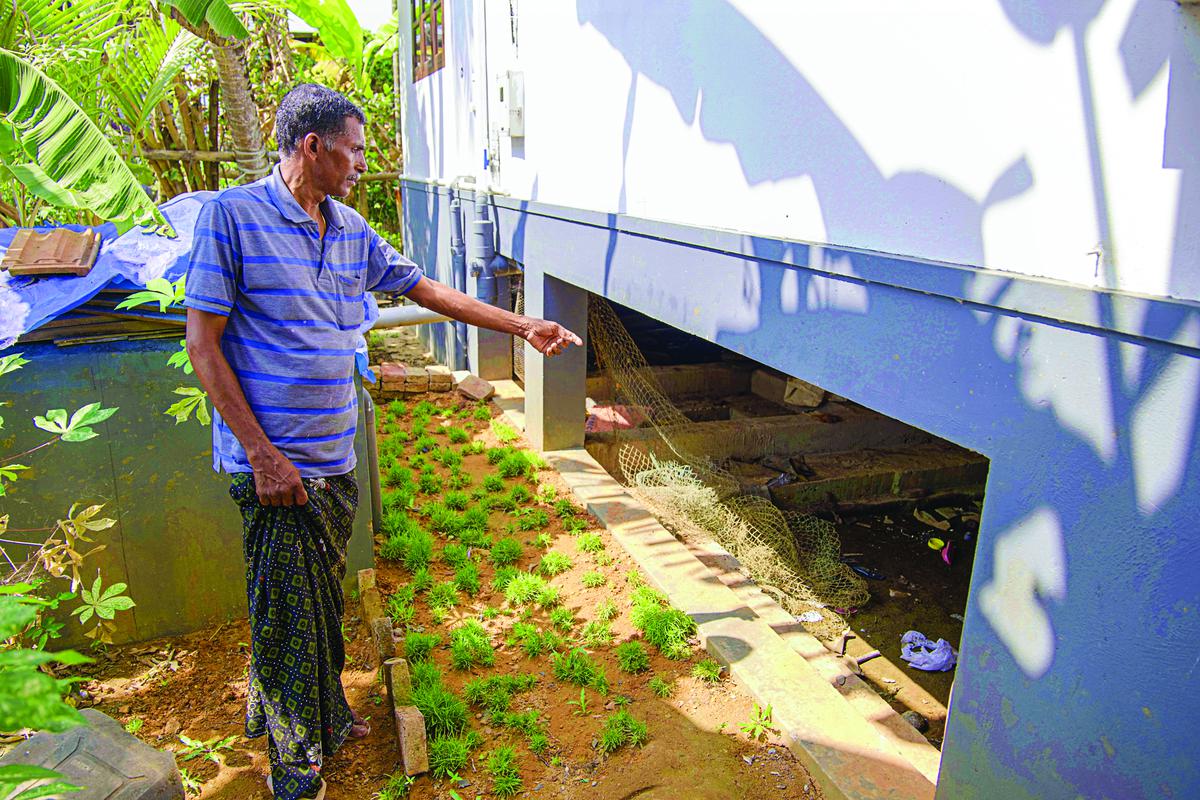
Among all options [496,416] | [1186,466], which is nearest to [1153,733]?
[1186,466]

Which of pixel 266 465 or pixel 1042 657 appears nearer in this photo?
pixel 1042 657

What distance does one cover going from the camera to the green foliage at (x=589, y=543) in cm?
488

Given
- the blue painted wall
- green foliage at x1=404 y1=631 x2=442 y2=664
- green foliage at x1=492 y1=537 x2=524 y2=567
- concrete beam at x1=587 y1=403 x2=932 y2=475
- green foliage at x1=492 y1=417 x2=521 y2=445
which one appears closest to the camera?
the blue painted wall

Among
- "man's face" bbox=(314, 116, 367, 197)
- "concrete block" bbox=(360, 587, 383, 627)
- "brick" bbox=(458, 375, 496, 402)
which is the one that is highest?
"man's face" bbox=(314, 116, 367, 197)

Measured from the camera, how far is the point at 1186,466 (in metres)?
1.78

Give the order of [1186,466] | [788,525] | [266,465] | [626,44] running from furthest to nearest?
[788,525] → [626,44] → [266,465] → [1186,466]

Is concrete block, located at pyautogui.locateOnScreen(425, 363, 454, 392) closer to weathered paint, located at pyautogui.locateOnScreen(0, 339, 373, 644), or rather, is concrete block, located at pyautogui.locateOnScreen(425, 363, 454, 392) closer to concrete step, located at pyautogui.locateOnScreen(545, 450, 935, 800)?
concrete step, located at pyautogui.locateOnScreen(545, 450, 935, 800)

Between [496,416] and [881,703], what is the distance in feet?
15.7

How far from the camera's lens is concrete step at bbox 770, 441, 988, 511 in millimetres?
6938

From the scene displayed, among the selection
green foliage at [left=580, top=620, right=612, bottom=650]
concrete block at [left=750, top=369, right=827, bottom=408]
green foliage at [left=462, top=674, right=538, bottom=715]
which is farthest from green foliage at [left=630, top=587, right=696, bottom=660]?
concrete block at [left=750, top=369, right=827, bottom=408]

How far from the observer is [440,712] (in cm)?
329

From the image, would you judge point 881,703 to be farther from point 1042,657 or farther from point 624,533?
point 624,533

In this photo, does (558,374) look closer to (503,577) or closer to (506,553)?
(506,553)

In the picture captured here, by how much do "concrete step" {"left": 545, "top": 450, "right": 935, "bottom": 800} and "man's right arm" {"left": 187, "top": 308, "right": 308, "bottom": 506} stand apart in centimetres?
213
